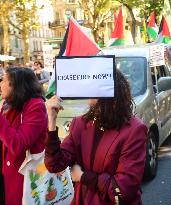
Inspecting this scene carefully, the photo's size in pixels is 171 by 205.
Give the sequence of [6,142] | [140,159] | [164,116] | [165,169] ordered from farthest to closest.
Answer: [164,116], [165,169], [6,142], [140,159]

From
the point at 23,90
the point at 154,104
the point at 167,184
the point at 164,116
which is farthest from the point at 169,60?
the point at 23,90

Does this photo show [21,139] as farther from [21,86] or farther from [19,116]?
[21,86]

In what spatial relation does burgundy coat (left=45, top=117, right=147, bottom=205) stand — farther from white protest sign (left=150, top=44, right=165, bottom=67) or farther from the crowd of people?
white protest sign (left=150, top=44, right=165, bottom=67)

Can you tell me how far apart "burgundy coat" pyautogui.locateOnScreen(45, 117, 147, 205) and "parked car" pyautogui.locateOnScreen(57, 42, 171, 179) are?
328 cm

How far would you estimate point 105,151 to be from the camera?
2723 millimetres

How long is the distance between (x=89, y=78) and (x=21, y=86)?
1.04m

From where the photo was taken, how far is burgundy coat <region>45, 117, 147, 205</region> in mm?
2645

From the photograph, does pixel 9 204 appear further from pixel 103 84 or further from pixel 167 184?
pixel 167 184

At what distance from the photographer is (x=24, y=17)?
34.0m

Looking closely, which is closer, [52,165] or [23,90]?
[52,165]

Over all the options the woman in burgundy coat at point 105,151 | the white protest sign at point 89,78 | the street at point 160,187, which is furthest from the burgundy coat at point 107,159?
the street at point 160,187

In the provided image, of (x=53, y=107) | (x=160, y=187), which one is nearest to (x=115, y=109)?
(x=53, y=107)

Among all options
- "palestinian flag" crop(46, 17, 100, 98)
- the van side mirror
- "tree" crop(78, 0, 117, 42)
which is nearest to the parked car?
the van side mirror

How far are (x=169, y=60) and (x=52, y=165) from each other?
272 inches
